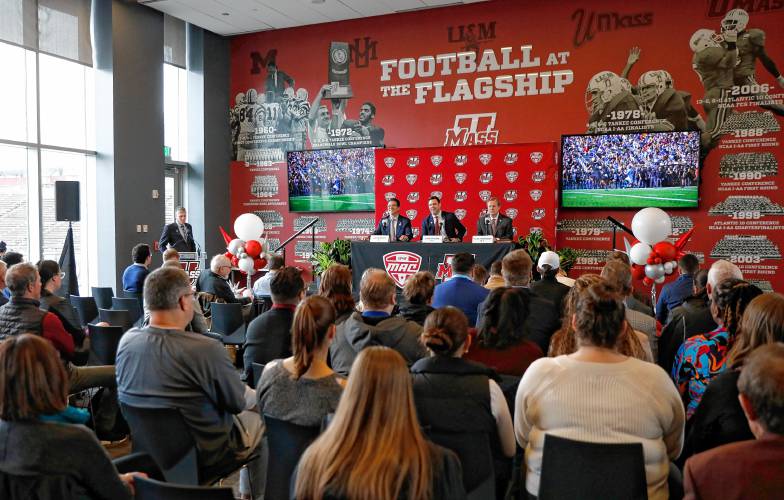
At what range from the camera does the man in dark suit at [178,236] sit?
9.84 meters

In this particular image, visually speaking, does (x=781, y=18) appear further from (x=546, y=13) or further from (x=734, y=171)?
(x=546, y=13)

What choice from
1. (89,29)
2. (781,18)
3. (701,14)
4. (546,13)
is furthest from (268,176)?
(781,18)

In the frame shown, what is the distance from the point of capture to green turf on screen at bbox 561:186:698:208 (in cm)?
869

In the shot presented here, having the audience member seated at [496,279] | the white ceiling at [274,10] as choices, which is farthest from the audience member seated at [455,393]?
the white ceiling at [274,10]

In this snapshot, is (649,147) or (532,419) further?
(649,147)

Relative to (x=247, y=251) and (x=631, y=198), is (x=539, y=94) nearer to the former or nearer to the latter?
(x=631, y=198)

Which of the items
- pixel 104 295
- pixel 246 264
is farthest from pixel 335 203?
pixel 104 295

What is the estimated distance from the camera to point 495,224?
8.34m

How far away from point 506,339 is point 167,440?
4.97 ft

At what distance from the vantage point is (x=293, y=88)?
11.2 metres

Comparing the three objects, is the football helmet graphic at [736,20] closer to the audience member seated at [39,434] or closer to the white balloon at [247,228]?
the white balloon at [247,228]

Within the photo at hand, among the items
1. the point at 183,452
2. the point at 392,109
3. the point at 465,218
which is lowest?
the point at 183,452

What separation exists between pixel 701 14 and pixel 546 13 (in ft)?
6.99

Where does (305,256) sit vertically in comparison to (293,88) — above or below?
below
